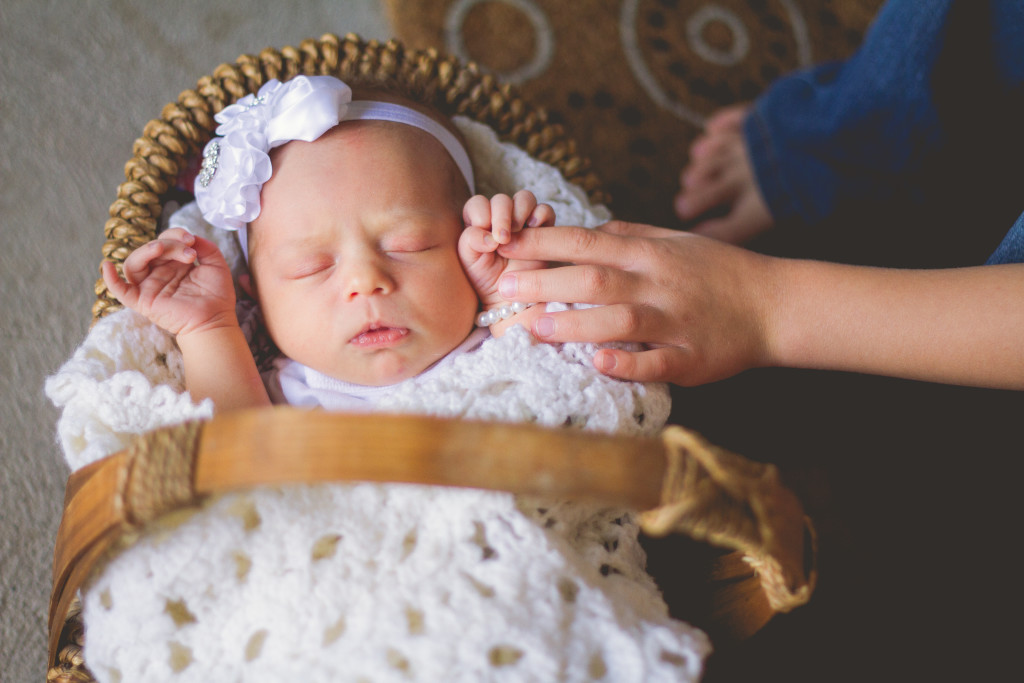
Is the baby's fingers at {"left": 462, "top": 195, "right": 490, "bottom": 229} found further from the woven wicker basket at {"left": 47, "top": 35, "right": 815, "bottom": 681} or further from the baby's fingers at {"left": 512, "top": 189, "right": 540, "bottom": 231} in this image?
the woven wicker basket at {"left": 47, "top": 35, "right": 815, "bottom": 681}

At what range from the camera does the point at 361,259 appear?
0.76 meters

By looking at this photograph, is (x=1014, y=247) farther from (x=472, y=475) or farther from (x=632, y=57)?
(x=632, y=57)

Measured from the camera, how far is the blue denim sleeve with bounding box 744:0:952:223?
38.7 inches

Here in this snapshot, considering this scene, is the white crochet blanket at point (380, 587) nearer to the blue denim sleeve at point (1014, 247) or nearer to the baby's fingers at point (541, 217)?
the baby's fingers at point (541, 217)

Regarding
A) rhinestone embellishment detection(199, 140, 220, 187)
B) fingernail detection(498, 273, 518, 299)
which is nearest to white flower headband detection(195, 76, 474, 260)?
rhinestone embellishment detection(199, 140, 220, 187)

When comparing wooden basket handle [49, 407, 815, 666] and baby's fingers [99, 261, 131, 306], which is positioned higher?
baby's fingers [99, 261, 131, 306]

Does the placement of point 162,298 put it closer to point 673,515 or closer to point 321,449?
point 321,449

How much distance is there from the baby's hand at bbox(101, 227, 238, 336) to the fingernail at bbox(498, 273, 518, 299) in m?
0.33

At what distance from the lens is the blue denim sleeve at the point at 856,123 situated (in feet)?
3.22

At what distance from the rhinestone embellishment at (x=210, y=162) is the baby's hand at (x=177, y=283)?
77mm

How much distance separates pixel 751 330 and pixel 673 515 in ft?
1.29

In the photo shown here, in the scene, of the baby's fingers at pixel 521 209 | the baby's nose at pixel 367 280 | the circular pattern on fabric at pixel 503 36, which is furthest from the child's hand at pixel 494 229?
the circular pattern on fabric at pixel 503 36

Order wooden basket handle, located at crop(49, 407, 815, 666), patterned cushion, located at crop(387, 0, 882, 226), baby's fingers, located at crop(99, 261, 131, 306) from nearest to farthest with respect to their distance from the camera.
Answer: wooden basket handle, located at crop(49, 407, 815, 666), baby's fingers, located at crop(99, 261, 131, 306), patterned cushion, located at crop(387, 0, 882, 226)

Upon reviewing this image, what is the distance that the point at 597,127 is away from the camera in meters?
1.43
